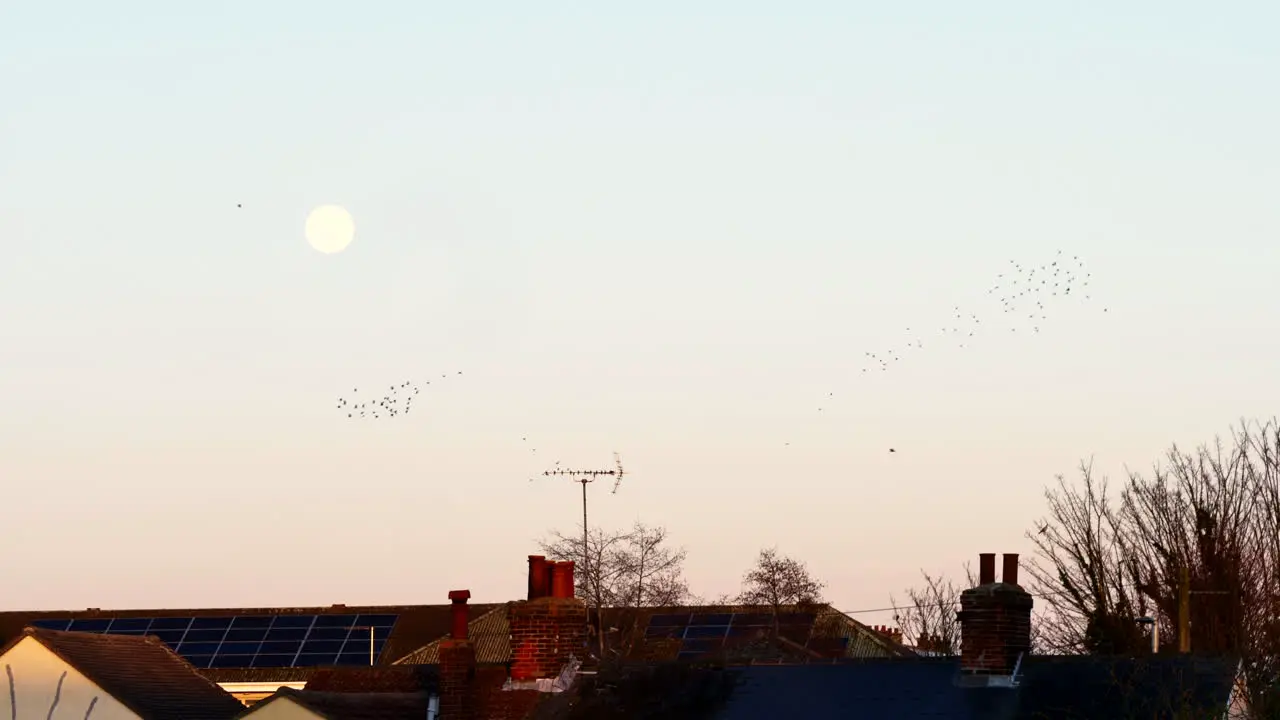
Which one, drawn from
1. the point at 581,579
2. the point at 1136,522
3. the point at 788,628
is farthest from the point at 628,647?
the point at 581,579

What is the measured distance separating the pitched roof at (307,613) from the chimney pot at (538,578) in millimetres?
33525

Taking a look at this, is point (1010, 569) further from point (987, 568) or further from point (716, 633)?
point (716, 633)

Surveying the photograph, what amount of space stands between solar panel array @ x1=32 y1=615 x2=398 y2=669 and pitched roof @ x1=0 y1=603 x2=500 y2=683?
0.35 metres

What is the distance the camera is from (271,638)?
225 feet

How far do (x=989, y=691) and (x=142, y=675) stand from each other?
23187 mm

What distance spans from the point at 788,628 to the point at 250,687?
1847 centimetres

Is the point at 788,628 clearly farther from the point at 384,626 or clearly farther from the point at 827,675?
the point at 827,675

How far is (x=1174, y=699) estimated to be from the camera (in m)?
28.2

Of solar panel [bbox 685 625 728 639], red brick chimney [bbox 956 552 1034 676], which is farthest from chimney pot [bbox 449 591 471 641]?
solar panel [bbox 685 625 728 639]

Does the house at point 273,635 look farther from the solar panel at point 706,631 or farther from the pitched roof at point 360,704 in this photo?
the pitched roof at point 360,704

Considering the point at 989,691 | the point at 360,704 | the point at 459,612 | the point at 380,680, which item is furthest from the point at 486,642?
the point at 989,691

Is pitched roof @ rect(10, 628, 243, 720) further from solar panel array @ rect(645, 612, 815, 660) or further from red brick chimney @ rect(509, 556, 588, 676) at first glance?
solar panel array @ rect(645, 612, 815, 660)

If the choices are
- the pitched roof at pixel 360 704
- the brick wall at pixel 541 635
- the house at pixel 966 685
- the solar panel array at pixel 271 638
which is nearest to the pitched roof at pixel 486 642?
the solar panel array at pixel 271 638

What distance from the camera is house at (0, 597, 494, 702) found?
66.3 metres
